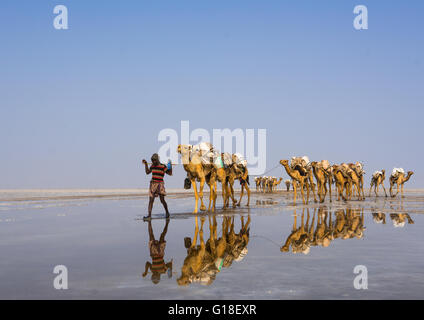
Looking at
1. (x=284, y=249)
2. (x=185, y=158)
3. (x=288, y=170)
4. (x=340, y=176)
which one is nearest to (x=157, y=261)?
(x=284, y=249)

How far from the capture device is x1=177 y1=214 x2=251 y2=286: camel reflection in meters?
6.40

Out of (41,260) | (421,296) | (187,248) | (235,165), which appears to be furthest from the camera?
(235,165)

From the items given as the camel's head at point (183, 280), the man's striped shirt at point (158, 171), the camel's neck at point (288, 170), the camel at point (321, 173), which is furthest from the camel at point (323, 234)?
the camel at point (321, 173)

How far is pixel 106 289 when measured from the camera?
573 cm

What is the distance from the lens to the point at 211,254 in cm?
835

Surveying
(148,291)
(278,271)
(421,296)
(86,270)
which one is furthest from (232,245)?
(421,296)

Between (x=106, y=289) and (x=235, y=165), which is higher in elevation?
(x=235, y=165)

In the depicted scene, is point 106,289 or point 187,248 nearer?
point 106,289

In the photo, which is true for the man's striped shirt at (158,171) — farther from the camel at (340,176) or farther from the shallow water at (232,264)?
the camel at (340,176)

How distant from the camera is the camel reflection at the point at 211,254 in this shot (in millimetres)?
6404

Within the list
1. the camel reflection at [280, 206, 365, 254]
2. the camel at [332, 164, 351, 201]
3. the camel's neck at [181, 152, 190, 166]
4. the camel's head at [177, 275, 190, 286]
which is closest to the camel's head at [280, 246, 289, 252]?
the camel reflection at [280, 206, 365, 254]

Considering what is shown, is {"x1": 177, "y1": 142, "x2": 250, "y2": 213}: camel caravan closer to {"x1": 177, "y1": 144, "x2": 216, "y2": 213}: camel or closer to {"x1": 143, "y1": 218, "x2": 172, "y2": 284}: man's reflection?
{"x1": 177, "y1": 144, "x2": 216, "y2": 213}: camel
